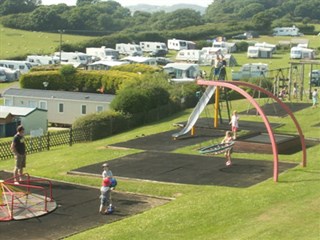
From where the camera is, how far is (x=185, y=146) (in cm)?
3219

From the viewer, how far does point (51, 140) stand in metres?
37.4

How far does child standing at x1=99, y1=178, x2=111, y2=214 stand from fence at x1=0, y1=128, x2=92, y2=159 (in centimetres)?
1547

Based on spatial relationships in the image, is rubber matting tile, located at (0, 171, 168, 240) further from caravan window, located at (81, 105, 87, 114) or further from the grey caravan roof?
caravan window, located at (81, 105, 87, 114)

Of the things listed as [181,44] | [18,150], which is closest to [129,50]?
[181,44]

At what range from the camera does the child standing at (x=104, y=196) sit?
759 inches

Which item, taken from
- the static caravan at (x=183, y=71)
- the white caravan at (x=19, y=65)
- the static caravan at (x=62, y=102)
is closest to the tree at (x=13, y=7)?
the white caravan at (x=19, y=65)

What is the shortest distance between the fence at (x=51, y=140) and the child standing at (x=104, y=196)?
1547 cm

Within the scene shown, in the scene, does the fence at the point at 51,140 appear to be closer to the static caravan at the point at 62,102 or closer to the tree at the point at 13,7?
the static caravan at the point at 62,102

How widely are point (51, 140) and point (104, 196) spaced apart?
18670 mm

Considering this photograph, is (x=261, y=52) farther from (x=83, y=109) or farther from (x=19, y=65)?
(x=83, y=109)

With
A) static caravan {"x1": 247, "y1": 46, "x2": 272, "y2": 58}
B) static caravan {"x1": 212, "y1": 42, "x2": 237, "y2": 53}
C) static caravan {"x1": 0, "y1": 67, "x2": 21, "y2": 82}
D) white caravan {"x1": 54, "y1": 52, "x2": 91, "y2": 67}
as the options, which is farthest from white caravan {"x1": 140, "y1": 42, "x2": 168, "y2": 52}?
static caravan {"x1": 0, "y1": 67, "x2": 21, "y2": 82}

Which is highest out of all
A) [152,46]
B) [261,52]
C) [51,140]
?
[152,46]

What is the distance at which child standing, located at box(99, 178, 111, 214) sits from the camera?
1928 centimetres

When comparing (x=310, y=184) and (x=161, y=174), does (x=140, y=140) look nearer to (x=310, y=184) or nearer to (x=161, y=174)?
(x=161, y=174)
